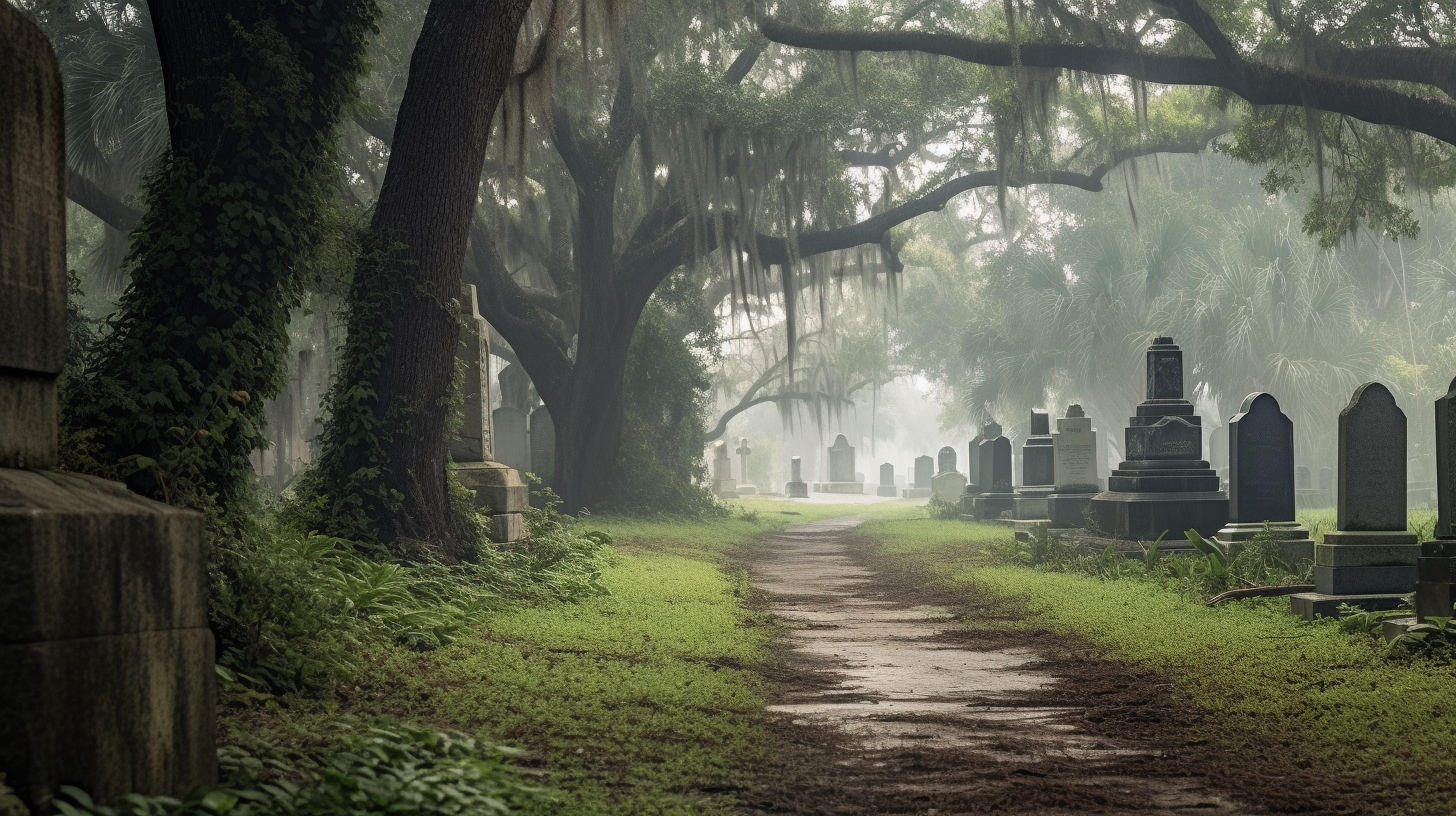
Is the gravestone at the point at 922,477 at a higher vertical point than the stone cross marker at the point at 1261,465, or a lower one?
lower

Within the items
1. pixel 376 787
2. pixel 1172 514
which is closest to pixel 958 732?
pixel 376 787

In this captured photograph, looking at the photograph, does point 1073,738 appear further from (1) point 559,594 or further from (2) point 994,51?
(2) point 994,51

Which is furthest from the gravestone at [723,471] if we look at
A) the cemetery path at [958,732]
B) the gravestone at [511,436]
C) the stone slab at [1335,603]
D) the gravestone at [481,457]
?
the stone slab at [1335,603]

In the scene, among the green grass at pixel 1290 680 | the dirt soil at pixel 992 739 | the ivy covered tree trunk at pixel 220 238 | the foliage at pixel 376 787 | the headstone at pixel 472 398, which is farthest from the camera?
the headstone at pixel 472 398

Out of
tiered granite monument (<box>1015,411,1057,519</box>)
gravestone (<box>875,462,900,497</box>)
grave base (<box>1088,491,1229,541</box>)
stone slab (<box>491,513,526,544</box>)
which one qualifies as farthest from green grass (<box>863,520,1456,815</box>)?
gravestone (<box>875,462,900,497</box>)

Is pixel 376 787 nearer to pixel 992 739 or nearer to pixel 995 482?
pixel 992 739

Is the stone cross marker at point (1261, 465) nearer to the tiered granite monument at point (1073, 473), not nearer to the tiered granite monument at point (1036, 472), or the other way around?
the tiered granite monument at point (1073, 473)

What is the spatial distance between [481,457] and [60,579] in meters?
8.37

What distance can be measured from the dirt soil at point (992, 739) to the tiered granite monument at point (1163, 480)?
526cm

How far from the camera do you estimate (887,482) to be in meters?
56.3

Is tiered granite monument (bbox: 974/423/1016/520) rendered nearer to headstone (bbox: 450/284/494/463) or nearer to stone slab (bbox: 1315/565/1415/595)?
headstone (bbox: 450/284/494/463)

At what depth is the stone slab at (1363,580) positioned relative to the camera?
27.1ft

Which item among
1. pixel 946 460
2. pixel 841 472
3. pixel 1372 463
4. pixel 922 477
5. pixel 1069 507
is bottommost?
pixel 922 477

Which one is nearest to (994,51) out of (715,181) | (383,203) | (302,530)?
(715,181)
